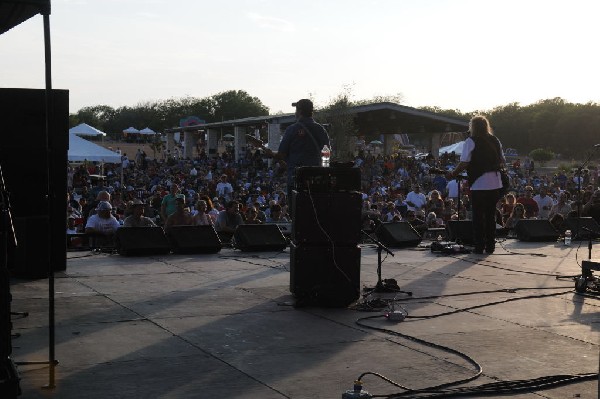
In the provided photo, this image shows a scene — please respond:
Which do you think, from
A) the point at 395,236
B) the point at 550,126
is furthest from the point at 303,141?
the point at 550,126

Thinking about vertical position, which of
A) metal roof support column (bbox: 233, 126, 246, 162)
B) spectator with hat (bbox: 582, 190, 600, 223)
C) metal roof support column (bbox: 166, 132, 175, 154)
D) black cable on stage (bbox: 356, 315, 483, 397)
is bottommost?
black cable on stage (bbox: 356, 315, 483, 397)

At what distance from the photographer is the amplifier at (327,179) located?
7.43 meters

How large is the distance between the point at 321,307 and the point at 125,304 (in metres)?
1.68

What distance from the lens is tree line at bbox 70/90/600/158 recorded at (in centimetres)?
5344

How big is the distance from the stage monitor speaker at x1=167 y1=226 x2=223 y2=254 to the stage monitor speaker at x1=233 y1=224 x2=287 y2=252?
36 cm

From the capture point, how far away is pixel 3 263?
167 inches

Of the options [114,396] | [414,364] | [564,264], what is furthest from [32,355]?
[564,264]

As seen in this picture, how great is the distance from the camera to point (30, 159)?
7.45m

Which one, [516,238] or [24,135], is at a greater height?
[24,135]

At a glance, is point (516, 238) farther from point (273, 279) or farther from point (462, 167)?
point (273, 279)

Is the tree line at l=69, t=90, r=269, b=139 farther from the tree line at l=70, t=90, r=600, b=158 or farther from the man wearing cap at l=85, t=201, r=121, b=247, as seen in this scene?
the man wearing cap at l=85, t=201, r=121, b=247

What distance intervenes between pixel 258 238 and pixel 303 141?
286 centimetres

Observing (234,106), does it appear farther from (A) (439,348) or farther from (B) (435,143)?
(A) (439,348)

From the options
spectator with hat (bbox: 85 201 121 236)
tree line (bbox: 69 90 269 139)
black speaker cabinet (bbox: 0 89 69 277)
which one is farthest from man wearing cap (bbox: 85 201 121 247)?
tree line (bbox: 69 90 269 139)
